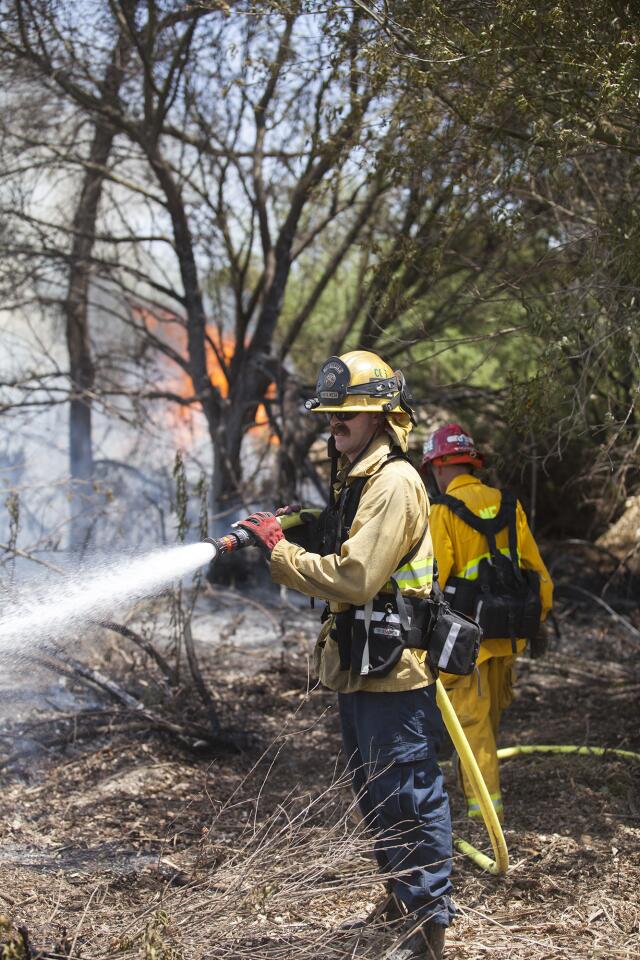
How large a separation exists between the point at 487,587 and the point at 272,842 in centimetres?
171

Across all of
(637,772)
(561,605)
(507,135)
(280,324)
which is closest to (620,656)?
(561,605)

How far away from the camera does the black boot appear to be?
3.08m

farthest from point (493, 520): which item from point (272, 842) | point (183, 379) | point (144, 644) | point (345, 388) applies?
point (183, 379)

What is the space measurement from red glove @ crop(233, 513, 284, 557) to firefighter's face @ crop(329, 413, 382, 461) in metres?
0.37

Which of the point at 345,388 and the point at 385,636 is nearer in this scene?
the point at 385,636

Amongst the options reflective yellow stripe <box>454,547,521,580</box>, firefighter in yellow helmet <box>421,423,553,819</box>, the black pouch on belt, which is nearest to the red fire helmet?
firefighter in yellow helmet <box>421,423,553,819</box>

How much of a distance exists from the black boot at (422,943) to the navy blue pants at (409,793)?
0.15 feet

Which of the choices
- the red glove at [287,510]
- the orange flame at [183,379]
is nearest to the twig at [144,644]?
the red glove at [287,510]

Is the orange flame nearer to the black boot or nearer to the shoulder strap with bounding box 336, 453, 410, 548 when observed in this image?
the shoulder strap with bounding box 336, 453, 410, 548

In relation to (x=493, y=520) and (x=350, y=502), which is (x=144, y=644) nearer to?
(x=493, y=520)

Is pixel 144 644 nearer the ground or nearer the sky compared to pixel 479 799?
nearer the sky

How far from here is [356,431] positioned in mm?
3244

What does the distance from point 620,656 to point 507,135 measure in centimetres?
448

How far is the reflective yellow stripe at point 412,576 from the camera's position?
3172 mm
